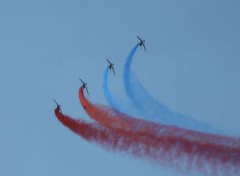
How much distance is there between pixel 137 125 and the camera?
24.9 m

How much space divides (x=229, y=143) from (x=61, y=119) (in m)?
7.41

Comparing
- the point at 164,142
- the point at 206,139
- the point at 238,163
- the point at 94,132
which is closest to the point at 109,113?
the point at 94,132

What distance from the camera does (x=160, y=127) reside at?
24.8 meters

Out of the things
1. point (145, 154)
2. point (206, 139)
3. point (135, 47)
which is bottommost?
point (145, 154)

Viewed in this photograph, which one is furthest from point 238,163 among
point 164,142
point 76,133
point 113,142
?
point 76,133

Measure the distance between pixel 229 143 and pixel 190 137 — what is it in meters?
1.63

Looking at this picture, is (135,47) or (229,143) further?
(135,47)

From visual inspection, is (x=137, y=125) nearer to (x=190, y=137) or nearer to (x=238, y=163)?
(x=190, y=137)

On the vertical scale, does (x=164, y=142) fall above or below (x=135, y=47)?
below

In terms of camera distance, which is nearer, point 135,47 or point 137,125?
point 137,125

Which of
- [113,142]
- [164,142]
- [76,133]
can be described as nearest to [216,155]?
[164,142]

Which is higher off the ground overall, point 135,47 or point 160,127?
point 135,47

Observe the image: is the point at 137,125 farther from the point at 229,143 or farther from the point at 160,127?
the point at 229,143

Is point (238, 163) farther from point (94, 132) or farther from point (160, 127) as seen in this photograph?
point (94, 132)
